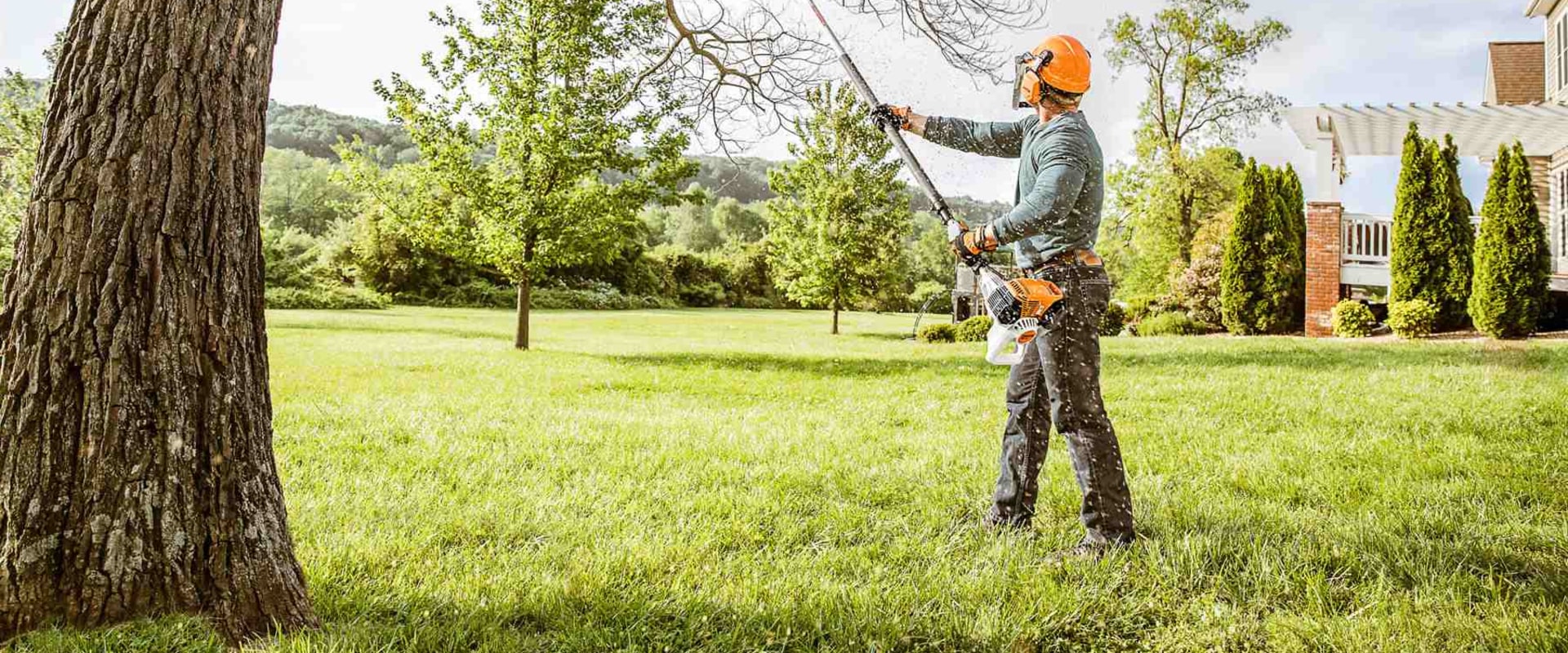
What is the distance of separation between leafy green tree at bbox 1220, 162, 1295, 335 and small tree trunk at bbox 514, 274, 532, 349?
36.6 feet

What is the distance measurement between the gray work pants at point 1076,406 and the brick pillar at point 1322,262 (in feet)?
41.3

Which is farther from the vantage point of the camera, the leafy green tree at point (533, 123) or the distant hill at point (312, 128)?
the distant hill at point (312, 128)

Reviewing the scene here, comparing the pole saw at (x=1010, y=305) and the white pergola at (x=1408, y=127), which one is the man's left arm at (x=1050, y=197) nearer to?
the pole saw at (x=1010, y=305)

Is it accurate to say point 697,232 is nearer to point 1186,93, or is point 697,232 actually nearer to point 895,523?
point 1186,93

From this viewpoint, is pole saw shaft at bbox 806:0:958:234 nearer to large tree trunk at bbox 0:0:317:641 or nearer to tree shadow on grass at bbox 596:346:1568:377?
large tree trunk at bbox 0:0:317:641

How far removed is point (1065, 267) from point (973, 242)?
300 millimetres

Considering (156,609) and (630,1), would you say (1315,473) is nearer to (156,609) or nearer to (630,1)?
(156,609)

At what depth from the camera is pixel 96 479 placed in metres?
1.96

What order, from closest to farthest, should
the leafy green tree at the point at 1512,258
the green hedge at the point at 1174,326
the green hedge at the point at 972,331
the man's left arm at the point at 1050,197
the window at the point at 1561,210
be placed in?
the man's left arm at the point at 1050,197 → the leafy green tree at the point at 1512,258 → the window at the point at 1561,210 → the green hedge at the point at 972,331 → the green hedge at the point at 1174,326

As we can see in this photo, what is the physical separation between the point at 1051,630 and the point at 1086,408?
0.74 m

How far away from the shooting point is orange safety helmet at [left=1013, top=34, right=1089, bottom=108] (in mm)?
2789

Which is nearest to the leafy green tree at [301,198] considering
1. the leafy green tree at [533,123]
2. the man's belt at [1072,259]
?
the leafy green tree at [533,123]

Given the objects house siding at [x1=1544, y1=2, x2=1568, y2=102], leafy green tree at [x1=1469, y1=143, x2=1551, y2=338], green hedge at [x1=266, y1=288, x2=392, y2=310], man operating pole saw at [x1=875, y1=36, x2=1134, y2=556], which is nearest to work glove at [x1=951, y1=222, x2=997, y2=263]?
man operating pole saw at [x1=875, y1=36, x2=1134, y2=556]

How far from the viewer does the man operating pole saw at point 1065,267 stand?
270cm
